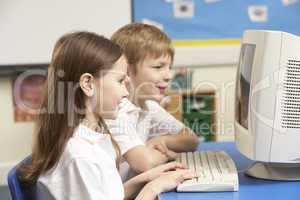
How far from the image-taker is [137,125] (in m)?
1.61

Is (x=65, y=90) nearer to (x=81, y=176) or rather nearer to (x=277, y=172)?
(x=81, y=176)

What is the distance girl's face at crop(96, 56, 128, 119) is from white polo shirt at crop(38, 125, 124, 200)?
13 centimetres

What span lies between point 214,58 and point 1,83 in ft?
4.00

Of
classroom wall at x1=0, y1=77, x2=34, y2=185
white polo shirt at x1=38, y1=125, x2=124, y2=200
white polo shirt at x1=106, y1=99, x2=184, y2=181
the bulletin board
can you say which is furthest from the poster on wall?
white polo shirt at x1=38, y1=125, x2=124, y2=200

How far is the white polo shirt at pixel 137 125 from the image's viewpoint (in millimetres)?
1363


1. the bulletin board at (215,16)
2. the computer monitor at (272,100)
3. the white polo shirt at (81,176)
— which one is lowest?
the white polo shirt at (81,176)

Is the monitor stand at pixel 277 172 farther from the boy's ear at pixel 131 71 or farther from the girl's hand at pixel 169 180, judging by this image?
the boy's ear at pixel 131 71

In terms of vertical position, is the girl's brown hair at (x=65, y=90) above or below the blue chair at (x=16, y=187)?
above

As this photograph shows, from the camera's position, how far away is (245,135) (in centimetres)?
124

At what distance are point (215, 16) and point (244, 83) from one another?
1389 mm

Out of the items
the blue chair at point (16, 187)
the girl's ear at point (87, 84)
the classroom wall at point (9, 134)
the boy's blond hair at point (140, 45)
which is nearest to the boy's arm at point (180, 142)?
the boy's blond hair at point (140, 45)

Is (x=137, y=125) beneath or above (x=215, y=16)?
beneath

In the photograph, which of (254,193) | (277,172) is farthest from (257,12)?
(254,193)

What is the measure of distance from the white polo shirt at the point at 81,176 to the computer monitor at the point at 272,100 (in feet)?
1.30
